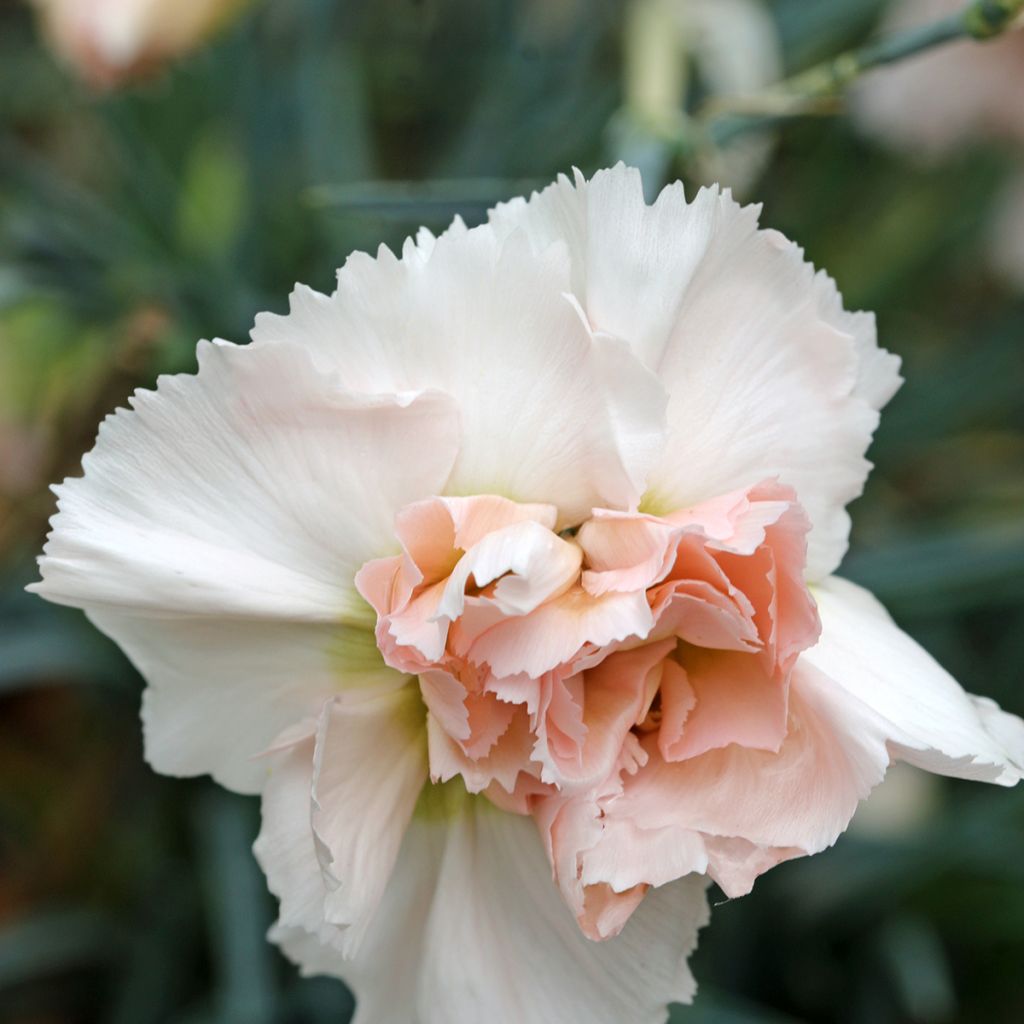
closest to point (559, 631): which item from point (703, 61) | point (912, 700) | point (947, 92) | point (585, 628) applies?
point (585, 628)

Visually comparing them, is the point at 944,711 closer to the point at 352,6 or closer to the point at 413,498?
the point at 413,498

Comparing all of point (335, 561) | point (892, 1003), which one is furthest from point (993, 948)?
point (335, 561)

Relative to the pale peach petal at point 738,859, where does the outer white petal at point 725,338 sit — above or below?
above

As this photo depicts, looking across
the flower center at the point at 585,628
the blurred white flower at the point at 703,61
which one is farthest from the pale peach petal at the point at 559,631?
the blurred white flower at the point at 703,61

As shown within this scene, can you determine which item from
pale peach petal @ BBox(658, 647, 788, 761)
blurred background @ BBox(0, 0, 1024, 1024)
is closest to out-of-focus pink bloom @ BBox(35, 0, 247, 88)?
blurred background @ BBox(0, 0, 1024, 1024)

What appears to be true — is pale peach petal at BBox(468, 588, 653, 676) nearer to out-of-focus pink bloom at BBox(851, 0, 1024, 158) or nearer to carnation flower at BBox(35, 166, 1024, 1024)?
carnation flower at BBox(35, 166, 1024, 1024)

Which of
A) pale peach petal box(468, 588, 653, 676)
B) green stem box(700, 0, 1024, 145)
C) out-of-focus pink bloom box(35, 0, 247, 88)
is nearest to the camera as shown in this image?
pale peach petal box(468, 588, 653, 676)

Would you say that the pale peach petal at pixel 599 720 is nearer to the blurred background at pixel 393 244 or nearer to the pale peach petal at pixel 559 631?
the pale peach petal at pixel 559 631
